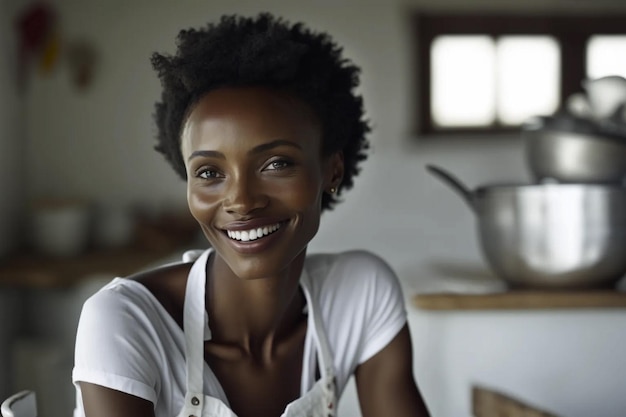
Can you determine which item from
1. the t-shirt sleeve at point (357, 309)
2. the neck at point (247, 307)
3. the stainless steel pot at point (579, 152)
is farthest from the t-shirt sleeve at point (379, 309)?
the stainless steel pot at point (579, 152)

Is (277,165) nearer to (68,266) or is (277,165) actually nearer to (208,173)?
(208,173)

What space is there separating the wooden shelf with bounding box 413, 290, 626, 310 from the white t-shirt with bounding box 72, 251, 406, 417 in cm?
41

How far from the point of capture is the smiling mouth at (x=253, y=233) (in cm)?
86

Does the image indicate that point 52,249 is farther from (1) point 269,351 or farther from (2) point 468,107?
(1) point 269,351

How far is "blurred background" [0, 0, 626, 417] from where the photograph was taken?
260 cm

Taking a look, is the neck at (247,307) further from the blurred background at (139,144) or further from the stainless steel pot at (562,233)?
the blurred background at (139,144)

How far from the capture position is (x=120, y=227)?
10.2 ft

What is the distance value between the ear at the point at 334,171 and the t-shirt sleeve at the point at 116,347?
261 mm

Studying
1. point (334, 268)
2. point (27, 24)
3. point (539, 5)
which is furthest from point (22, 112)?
point (334, 268)

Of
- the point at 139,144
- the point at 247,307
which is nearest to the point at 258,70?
the point at 247,307

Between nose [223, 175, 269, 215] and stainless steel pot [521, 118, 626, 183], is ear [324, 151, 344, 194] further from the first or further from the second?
stainless steel pot [521, 118, 626, 183]

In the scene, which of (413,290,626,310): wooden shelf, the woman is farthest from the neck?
(413,290,626,310): wooden shelf

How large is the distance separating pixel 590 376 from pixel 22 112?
234 centimetres

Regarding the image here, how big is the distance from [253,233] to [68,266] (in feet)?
5.95
